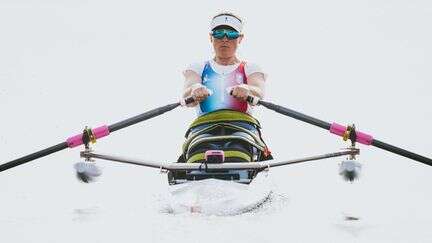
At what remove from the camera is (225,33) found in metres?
8.42

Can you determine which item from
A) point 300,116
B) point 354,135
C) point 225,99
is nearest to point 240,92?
point 225,99

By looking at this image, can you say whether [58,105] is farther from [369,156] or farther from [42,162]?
[369,156]

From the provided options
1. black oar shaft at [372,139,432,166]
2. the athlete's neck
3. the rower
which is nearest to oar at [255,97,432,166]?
black oar shaft at [372,139,432,166]

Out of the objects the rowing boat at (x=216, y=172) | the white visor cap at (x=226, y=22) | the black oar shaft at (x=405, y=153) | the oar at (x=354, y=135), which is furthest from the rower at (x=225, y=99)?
the black oar shaft at (x=405, y=153)

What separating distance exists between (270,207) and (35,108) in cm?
1259

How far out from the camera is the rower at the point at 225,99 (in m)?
7.79

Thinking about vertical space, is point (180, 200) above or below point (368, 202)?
below

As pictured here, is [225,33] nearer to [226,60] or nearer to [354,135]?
[226,60]

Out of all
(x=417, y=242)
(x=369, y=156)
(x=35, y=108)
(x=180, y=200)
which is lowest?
(x=417, y=242)

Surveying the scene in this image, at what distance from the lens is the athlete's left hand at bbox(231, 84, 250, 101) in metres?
7.85

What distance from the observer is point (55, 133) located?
51.8 ft

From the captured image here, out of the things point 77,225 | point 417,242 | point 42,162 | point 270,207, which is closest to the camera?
point 417,242

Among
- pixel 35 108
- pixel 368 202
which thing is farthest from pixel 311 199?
pixel 35 108

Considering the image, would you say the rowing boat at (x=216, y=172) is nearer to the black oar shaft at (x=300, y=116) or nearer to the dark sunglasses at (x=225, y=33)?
the black oar shaft at (x=300, y=116)
